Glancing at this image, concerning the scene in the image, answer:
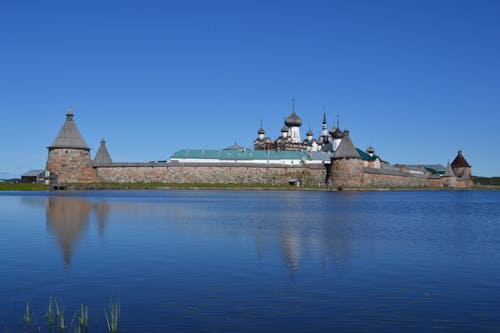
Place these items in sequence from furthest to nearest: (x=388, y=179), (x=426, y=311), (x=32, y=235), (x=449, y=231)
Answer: (x=388, y=179) → (x=449, y=231) → (x=32, y=235) → (x=426, y=311)

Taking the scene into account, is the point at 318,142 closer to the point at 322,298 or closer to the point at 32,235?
the point at 32,235

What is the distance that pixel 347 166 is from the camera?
53.6 m

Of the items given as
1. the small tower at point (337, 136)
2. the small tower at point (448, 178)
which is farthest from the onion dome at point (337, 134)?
the small tower at point (448, 178)

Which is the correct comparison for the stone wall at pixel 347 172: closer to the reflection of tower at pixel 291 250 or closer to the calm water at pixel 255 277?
the calm water at pixel 255 277

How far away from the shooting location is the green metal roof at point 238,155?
6238cm

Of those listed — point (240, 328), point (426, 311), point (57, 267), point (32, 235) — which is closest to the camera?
point (240, 328)

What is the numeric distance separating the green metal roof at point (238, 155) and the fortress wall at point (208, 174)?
625cm

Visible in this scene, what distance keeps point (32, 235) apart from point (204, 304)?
8.29m

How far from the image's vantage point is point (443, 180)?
79438 millimetres

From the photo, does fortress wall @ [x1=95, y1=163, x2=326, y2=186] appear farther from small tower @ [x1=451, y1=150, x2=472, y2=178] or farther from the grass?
the grass

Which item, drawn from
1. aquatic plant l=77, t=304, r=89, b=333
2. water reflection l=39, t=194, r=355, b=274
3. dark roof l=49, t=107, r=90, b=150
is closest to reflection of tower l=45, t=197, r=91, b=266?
water reflection l=39, t=194, r=355, b=274

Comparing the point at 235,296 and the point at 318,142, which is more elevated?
the point at 318,142

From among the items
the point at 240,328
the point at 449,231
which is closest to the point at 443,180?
the point at 449,231

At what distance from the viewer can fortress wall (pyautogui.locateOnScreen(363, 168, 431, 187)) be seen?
57.9 meters
